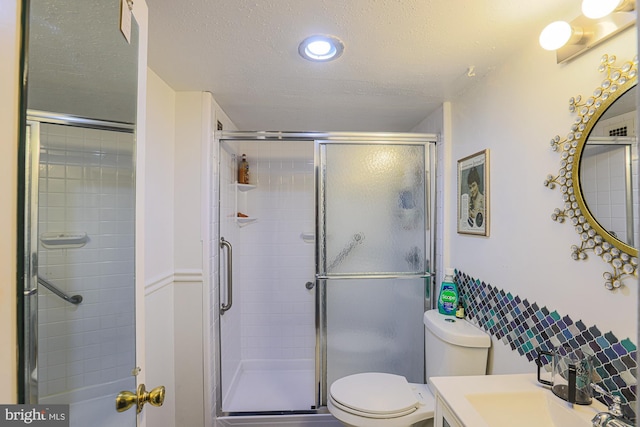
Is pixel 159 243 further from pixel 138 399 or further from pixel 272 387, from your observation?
pixel 272 387

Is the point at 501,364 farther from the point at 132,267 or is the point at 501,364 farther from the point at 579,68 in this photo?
the point at 132,267

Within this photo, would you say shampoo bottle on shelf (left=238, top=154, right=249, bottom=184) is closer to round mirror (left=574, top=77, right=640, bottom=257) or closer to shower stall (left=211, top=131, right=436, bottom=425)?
shower stall (left=211, top=131, right=436, bottom=425)

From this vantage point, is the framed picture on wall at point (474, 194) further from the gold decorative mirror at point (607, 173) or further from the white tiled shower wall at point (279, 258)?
the white tiled shower wall at point (279, 258)

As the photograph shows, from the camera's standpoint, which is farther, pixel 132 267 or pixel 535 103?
pixel 535 103

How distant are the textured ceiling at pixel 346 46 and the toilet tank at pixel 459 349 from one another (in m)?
1.30

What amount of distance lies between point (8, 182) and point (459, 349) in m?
1.65

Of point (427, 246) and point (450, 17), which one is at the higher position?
point (450, 17)

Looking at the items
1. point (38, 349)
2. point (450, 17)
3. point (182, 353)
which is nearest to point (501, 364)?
point (450, 17)

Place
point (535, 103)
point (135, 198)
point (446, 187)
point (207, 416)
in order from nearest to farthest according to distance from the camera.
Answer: point (135, 198) → point (535, 103) → point (207, 416) → point (446, 187)

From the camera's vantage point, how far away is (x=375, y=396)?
1.43 meters

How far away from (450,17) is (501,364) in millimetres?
1478

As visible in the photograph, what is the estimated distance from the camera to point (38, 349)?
0.48m

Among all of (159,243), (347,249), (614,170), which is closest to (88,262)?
(159,243)

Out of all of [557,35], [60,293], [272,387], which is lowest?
[272,387]
